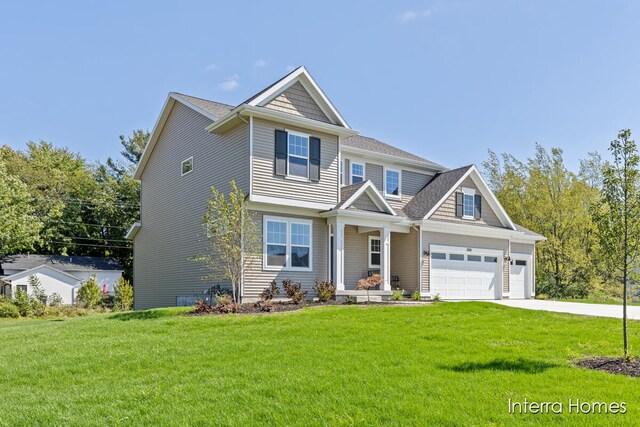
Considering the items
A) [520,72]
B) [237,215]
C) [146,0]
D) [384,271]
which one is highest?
[146,0]

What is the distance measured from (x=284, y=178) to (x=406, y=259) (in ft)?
22.9

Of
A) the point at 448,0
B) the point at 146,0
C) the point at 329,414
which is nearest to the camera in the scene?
the point at 329,414

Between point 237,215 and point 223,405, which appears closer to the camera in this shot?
point 223,405

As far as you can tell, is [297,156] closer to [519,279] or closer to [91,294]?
[519,279]

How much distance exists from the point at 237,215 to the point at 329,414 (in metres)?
10.3

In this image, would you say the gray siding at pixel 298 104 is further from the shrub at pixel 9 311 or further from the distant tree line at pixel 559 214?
the distant tree line at pixel 559 214

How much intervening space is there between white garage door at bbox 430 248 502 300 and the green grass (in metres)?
9.41

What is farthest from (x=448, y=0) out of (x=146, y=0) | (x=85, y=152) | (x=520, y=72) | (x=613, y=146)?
(x=85, y=152)

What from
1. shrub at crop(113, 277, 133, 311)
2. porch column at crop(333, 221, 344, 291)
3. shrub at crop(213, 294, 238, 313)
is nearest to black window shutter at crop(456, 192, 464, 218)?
porch column at crop(333, 221, 344, 291)

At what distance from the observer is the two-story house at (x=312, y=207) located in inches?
707

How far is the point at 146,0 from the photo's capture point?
1570cm

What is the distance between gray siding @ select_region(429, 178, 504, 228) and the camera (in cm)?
2270

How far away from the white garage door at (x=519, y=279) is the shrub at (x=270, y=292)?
Result: 13353 mm

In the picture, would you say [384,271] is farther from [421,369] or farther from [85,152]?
[85,152]
